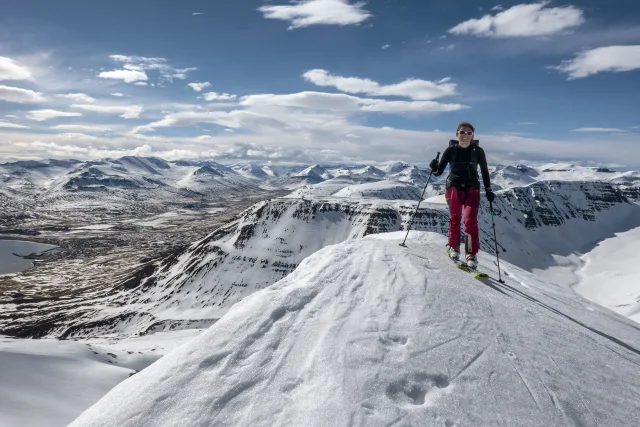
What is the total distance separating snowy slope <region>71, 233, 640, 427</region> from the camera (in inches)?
202

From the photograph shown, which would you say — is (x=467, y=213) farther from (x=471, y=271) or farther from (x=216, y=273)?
(x=216, y=273)

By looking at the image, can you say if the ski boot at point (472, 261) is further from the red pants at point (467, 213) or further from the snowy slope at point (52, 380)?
the snowy slope at point (52, 380)

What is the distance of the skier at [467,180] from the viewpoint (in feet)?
38.5

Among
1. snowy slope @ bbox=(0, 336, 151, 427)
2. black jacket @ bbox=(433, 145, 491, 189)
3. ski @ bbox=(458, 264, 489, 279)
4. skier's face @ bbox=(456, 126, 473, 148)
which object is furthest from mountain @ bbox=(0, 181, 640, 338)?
skier's face @ bbox=(456, 126, 473, 148)

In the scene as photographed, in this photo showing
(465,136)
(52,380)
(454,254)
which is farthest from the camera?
(52,380)

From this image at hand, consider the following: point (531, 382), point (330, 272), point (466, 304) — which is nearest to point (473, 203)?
point (466, 304)

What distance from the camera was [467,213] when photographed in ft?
38.3

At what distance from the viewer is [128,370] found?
44.4m

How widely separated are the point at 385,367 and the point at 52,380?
145 feet

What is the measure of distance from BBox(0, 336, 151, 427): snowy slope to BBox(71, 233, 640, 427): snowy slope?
2730 centimetres

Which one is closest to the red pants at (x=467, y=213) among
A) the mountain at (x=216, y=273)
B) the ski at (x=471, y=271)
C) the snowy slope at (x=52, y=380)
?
the ski at (x=471, y=271)

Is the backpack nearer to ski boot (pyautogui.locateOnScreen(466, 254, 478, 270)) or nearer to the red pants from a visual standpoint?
the red pants

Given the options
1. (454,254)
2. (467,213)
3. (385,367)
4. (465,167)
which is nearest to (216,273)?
(454,254)

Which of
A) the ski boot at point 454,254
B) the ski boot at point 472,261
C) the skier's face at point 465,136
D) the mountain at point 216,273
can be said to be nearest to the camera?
the ski boot at point 472,261
